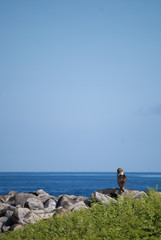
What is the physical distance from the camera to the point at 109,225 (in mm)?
7723

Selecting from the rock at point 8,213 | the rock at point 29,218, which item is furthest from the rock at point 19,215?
the rock at point 8,213

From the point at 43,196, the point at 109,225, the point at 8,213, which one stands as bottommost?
the point at 8,213

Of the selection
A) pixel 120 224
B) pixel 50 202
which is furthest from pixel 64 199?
pixel 120 224

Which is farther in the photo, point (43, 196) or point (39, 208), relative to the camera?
point (43, 196)

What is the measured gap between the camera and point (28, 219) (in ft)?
40.8

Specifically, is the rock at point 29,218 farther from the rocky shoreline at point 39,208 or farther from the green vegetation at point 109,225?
the green vegetation at point 109,225

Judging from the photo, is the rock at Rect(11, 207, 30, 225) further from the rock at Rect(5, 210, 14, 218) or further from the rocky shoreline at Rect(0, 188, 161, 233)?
the rock at Rect(5, 210, 14, 218)

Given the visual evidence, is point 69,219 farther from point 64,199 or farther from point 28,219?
point 64,199

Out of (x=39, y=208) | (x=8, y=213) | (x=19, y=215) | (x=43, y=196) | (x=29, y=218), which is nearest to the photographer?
(x=29, y=218)

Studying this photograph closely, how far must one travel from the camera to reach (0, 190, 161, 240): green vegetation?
7028 millimetres

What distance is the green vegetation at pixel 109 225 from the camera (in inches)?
277

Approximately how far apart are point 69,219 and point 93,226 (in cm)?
130

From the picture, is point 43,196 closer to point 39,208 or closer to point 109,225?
point 39,208

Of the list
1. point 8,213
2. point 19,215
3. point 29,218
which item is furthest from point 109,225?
point 8,213
